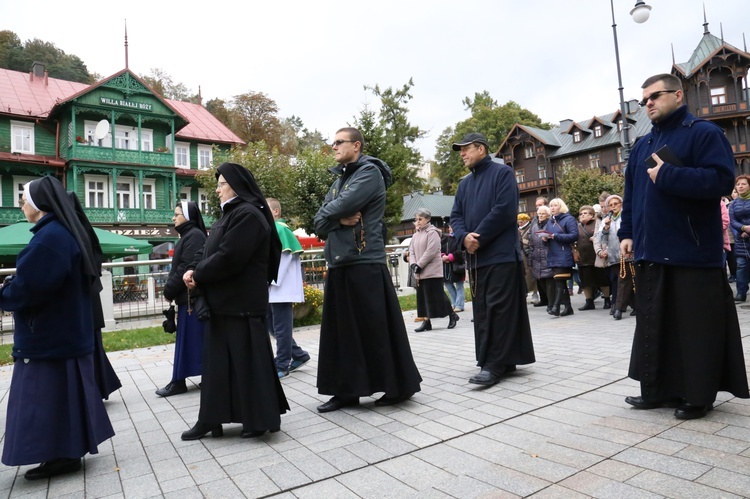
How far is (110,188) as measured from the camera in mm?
34875

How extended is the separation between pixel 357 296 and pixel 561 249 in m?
6.18

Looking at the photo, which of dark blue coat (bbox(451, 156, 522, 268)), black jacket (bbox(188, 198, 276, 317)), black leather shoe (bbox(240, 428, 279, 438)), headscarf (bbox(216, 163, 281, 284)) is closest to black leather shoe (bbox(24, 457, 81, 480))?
black leather shoe (bbox(240, 428, 279, 438))

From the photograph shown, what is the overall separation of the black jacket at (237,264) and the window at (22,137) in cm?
3529

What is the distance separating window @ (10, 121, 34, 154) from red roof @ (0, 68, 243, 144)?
740 mm

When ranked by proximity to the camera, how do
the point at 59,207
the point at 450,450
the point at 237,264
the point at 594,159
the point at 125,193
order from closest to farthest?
the point at 450,450 < the point at 59,207 < the point at 237,264 < the point at 125,193 < the point at 594,159

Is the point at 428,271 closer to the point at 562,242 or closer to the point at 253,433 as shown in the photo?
the point at 562,242

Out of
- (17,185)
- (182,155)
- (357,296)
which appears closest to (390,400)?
(357,296)

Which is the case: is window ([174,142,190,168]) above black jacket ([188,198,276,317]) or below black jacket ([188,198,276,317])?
above

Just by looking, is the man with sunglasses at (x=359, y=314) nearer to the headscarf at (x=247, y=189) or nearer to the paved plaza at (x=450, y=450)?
the paved plaza at (x=450, y=450)

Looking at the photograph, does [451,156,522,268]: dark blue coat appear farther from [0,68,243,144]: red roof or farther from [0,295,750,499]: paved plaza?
[0,68,243,144]: red roof

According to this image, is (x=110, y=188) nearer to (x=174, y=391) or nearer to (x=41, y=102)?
(x=41, y=102)

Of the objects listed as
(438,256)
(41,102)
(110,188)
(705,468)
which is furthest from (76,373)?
(41,102)

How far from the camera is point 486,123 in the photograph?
2403 inches

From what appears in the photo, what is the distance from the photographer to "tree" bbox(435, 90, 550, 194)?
2383 inches
